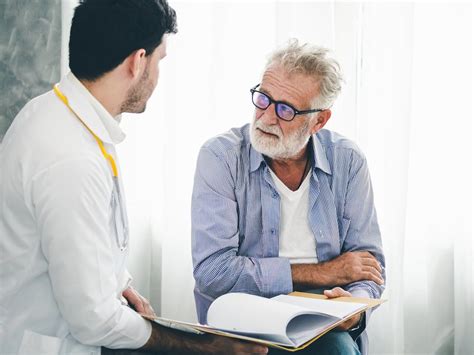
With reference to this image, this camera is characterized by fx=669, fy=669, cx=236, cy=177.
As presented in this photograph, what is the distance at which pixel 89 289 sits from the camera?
1304 mm

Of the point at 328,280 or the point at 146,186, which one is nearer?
the point at 328,280

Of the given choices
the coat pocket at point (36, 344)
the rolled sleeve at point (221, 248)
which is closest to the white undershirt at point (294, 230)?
the rolled sleeve at point (221, 248)

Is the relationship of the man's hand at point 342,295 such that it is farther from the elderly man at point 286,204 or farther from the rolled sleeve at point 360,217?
the rolled sleeve at point 360,217

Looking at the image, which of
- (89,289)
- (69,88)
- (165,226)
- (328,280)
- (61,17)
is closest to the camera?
(89,289)

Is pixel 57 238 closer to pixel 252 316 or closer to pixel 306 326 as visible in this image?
pixel 252 316

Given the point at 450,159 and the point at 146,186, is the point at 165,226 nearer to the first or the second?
the point at 146,186

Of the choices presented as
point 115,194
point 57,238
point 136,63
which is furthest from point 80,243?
point 136,63

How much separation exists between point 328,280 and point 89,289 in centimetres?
79

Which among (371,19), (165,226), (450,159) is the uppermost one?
(371,19)

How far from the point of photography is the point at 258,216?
75.7 inches

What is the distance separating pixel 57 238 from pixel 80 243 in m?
0.04

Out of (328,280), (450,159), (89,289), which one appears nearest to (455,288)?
(450,159)

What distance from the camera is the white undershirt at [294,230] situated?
1.94 metres

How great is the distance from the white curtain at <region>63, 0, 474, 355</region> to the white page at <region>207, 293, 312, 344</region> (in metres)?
1.04
